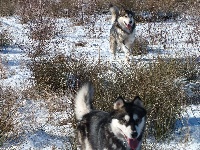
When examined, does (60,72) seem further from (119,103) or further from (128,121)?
(128,121)

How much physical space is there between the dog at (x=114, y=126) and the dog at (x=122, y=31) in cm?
391

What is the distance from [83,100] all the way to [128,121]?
2.16 feet

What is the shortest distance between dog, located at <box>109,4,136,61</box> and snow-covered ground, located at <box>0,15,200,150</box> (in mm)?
224

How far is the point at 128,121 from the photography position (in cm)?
309

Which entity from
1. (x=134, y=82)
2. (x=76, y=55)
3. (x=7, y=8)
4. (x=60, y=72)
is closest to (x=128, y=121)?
(x=134, y=82)

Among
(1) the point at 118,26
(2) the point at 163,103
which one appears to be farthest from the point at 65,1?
(2) the point at 163,103

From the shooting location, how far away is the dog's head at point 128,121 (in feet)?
10.1

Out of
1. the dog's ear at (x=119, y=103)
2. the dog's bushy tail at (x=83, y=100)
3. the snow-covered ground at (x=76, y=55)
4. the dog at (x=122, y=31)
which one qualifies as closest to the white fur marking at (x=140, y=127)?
the dog's ear at (x=119, y=103)

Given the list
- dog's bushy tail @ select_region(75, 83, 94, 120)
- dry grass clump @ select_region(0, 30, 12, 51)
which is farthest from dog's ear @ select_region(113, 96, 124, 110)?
dry grass clump @ select_region(0, 30, 12, 51)

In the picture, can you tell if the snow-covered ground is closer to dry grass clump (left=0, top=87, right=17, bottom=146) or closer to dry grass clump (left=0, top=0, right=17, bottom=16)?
dry grass clump (left=0, top=87, right=17, bottom=146)

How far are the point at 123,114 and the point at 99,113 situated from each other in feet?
1.52

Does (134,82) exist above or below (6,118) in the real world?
above

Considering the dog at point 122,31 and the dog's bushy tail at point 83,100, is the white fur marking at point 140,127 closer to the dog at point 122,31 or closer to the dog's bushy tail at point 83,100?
the dog's bushy tail at point 83,100

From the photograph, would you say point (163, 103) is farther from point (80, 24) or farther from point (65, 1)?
point (65, 1)
